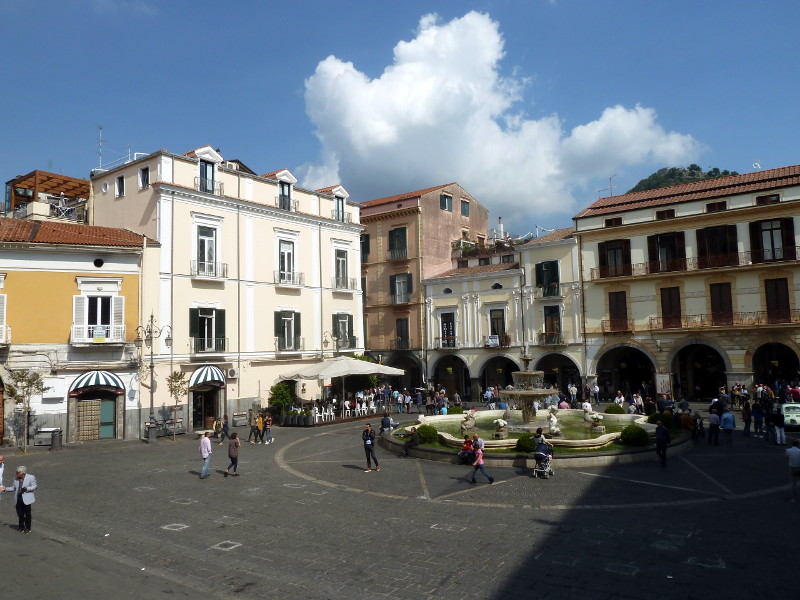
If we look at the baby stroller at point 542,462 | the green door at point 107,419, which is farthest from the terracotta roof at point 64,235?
the baby stroller at point 542,462

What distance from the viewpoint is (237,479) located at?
64.2ft

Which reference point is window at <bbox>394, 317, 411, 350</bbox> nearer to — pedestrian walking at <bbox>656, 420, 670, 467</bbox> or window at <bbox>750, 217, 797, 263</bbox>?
window at <bbox>750, 217, 797, 263</bbox>

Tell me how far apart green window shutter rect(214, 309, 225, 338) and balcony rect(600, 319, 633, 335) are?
24.5 meters

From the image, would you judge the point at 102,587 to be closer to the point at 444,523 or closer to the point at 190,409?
the point at 444,523

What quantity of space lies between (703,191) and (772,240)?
532cm

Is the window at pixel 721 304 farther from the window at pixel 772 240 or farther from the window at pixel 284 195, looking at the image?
the window at pixel 284 195

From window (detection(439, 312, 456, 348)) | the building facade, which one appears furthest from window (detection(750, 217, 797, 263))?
the building facade

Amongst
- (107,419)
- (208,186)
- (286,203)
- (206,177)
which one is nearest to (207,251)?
(208,186)

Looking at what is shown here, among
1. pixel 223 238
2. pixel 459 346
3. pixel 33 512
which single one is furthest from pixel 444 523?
pixel 459 346

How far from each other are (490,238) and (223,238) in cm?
2955

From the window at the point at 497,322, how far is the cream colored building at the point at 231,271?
1024 cm

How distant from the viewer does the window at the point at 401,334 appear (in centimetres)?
4894

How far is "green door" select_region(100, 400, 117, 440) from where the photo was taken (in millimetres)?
29594

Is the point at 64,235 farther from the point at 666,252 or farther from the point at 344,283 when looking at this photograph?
the point at 666,252
